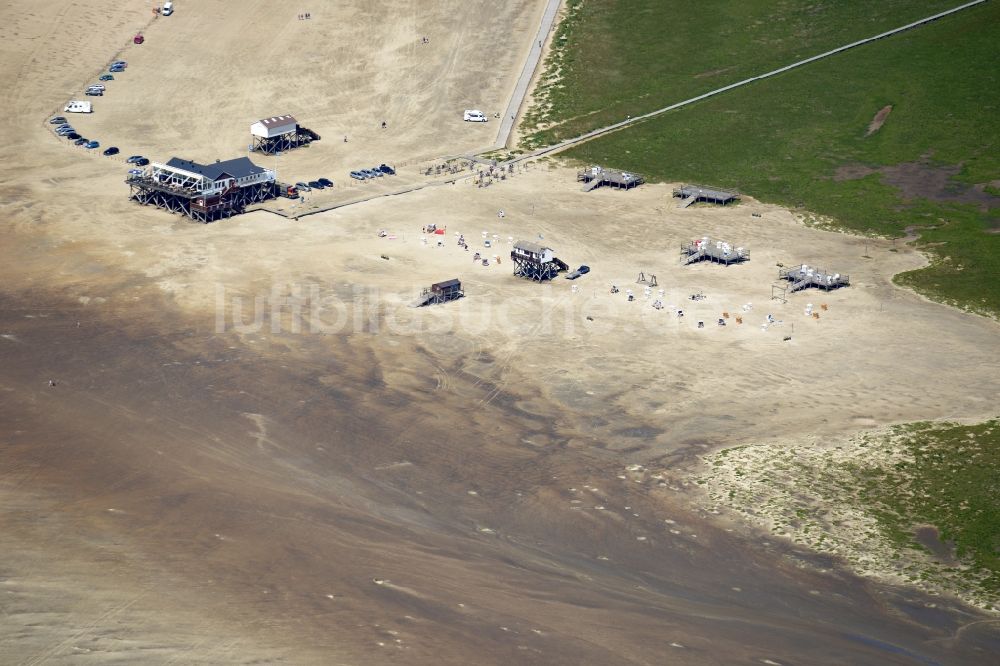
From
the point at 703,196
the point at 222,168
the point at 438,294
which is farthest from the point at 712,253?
the point at 222,168

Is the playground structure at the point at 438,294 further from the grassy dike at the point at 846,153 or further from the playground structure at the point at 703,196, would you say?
the playground structure at the point at 703,196

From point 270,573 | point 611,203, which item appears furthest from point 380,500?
point 611,203

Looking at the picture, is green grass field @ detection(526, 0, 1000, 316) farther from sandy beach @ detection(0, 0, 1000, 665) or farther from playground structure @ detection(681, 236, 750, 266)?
playground structure @ detection(681, 236, 750, 266)

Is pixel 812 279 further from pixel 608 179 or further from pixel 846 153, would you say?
pixel 846 153

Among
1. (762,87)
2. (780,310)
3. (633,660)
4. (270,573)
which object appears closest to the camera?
(633,660)

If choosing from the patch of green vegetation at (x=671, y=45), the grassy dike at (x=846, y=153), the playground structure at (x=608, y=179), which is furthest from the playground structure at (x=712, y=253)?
the patch of green vegetation at (x=671, y=45)

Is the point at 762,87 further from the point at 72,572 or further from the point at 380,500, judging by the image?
the point at 72,572
